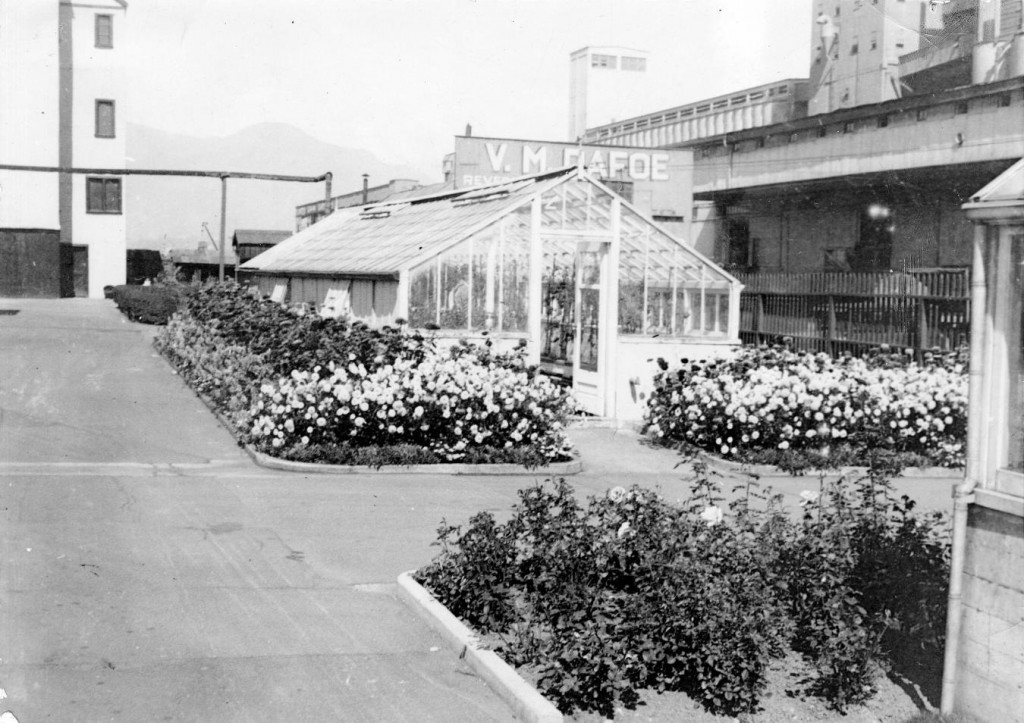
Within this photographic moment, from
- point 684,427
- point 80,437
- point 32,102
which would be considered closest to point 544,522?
point 684,427

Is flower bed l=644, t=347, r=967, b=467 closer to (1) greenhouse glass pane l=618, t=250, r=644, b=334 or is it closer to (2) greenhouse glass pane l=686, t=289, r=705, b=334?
(1) greenhouse glass pane l=618, t=250, r=644, b=334

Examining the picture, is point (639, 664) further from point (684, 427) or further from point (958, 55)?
point (958, 55)

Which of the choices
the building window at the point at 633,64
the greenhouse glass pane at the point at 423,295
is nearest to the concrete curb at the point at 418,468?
the greenhouse glass pane at the point at 423,295

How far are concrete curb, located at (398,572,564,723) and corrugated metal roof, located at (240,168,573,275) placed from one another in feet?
34.6

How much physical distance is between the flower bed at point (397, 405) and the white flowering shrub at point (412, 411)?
0.04 feet

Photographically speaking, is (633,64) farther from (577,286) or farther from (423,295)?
(423,295)

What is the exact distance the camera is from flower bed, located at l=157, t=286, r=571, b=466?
1360 cm

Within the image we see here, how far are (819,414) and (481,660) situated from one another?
916cm

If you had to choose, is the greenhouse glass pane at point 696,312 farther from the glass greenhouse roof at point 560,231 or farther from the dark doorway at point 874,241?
the dark doorway at point 874,241

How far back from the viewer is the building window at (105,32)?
50156 millimetres

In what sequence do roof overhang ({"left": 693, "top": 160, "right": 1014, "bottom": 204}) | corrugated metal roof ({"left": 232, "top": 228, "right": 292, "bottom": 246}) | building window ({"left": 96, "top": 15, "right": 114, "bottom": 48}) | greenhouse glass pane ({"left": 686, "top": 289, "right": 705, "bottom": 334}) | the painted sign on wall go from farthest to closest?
corrugated metal roof ({"left": 232, "top": 228, "right": 292, "bottom": 246}), building window ({"left": 96, "top": 15, "right": 114, "bottom": 48}), the painted sign on wall, roof overhang ({"left": 693, "top": 160, "right": 1014, "bottom": 204}), greenhouse glass pane ({"left": 686, "top": 289, "right": 705, "bottom": 334})

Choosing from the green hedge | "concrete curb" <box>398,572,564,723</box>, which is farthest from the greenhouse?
the green hedge

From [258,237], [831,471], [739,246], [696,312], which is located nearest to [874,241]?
[739,246]

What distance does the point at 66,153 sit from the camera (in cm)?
5050
